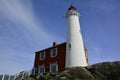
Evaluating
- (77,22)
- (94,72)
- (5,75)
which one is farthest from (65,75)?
(77,22)

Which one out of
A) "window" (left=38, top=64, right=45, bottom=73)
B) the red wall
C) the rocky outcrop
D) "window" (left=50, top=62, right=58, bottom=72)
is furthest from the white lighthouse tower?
"window" (left=38, top=64, right=45, bottom=73)

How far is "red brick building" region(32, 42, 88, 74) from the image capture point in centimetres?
2970

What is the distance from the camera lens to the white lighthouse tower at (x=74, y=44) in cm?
2709

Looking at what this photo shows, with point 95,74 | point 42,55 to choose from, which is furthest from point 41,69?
point 95,74

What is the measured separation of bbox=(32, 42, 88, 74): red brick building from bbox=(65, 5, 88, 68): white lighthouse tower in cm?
180

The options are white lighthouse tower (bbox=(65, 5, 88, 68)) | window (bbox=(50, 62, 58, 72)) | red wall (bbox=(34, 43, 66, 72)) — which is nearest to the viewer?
white lighthouse tower (bbox=(65, 5, 88, 68))

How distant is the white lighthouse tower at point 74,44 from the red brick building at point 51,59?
180 cm

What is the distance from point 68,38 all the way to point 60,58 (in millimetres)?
4235

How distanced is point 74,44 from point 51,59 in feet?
21.0

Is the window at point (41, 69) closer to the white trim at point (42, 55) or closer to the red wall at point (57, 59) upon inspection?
the red wall at point (57, 59)

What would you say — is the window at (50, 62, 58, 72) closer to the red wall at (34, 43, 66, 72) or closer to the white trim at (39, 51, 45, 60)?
the red wall at (34, 43, 66, 72)

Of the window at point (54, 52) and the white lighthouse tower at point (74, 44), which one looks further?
the window at point (54, 52)

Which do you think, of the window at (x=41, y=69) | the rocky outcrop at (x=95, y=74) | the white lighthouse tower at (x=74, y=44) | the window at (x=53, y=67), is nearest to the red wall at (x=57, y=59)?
the window at (x=53, y=67)

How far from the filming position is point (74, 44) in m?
28.3
